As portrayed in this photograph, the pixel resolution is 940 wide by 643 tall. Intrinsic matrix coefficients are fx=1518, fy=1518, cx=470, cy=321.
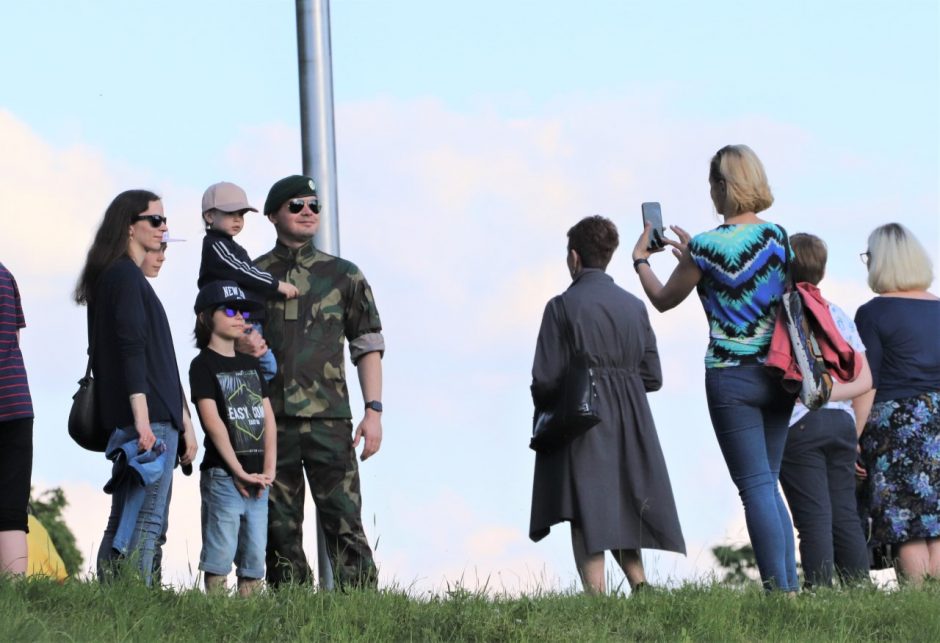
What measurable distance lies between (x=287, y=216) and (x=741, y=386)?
2536mm

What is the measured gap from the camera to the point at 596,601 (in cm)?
673

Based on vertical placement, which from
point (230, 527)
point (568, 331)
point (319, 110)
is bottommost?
point (230, 527)

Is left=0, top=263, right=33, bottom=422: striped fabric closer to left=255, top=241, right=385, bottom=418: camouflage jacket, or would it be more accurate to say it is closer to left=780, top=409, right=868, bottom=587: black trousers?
left=255, top=241, right=385, bottom=418: camouflage jacket

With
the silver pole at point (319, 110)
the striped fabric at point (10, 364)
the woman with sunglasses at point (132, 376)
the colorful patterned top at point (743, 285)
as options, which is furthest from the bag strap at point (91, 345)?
the colorful patterned top at point (743, 285)

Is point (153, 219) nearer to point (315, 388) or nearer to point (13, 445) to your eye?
point (315, 388)

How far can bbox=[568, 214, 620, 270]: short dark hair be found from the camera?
8531 mm

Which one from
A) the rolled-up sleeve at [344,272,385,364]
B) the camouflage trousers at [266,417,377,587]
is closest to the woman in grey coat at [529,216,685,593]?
the rolled-up sleeve at [344,272,385,364]

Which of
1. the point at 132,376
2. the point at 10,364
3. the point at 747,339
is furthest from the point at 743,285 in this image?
the point at 10,364

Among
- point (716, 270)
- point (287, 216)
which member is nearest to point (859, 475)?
point (716, 270)

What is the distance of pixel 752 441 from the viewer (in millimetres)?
6816

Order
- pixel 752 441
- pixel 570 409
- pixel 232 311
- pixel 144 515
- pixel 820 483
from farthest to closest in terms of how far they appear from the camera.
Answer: pixel 820 483 < pixel 570 409 < pixel 232 311 < pixel 144 515 < pixel 752 441

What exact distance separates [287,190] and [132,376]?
1466mm

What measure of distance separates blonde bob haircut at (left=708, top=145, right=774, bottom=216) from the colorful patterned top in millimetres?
114

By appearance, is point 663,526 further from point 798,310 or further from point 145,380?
point 145,380
